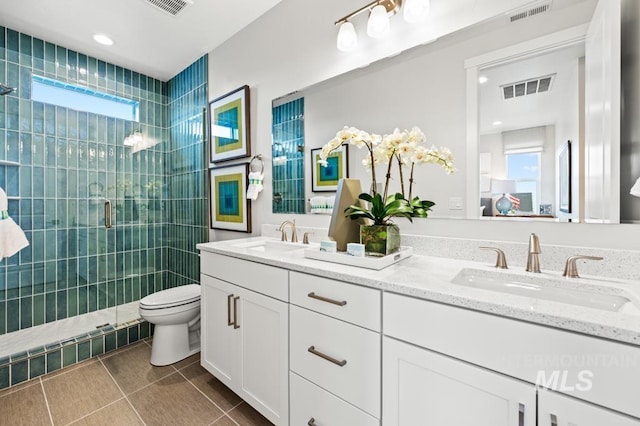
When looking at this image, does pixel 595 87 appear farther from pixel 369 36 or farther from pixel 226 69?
pixel 226 69

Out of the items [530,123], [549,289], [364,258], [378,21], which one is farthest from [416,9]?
[549,289]

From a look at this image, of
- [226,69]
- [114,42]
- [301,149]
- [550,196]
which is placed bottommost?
[550,196]

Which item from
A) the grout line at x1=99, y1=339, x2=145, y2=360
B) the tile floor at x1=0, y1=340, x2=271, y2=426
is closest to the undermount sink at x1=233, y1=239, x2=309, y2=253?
the tile floor at x1=0, y1=340, x2=271, y2=426

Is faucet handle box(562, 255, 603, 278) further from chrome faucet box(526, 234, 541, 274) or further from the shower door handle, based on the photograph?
the shower door handle

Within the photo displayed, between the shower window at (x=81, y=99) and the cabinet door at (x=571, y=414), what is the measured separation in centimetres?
362

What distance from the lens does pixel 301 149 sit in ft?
6.09

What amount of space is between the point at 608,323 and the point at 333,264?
81cm

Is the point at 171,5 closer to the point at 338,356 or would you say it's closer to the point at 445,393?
the point at 338,356

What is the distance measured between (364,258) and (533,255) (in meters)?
0.61

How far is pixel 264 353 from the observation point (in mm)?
1355

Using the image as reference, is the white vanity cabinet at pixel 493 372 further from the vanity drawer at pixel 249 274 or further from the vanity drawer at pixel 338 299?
the vanity drawer at pixel 249 274

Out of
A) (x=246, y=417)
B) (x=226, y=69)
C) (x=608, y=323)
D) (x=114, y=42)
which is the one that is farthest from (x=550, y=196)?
(x=114, y=42)

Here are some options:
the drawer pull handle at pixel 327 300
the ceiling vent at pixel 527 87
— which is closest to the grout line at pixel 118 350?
the drawer pull handle at pixel 327 300

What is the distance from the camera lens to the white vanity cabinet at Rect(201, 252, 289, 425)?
4.18 feet
